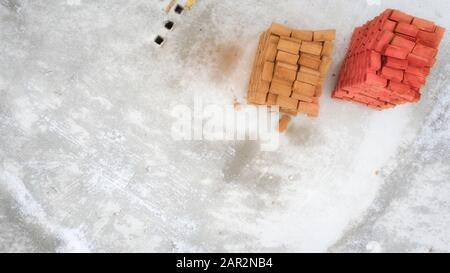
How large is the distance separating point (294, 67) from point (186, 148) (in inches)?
90.6

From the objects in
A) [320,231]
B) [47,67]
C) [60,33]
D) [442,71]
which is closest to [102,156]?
[47,67]

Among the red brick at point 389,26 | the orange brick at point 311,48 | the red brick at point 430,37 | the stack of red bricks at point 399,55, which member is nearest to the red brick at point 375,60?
the stack of red bricks at point 399,55

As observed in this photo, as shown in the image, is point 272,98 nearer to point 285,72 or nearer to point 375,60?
point 285,72

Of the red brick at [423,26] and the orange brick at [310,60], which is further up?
the red brick at [423,26]

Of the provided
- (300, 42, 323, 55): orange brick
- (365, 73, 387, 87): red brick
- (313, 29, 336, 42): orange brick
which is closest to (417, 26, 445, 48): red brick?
(365, 73, 387, 87): red brick

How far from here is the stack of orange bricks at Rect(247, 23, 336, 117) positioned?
5910mm

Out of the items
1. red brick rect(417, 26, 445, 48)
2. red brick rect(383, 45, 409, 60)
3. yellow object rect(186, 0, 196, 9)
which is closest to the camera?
red brick rect(383, 45, 409, 60)

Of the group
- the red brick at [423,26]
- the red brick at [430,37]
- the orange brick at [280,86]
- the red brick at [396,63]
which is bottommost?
the orange brick at [280,86]

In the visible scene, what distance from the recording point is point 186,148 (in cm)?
698

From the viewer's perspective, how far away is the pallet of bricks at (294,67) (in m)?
5.91

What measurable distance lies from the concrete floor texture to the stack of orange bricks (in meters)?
0.98

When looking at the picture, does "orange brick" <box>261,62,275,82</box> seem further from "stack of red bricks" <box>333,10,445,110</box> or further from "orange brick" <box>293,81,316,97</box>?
"stack of red bricks" <box>333,10,445,110</box>

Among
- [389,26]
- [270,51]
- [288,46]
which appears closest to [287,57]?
[288,46]

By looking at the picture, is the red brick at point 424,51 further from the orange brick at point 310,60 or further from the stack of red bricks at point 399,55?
the orange brick at point 310,60
